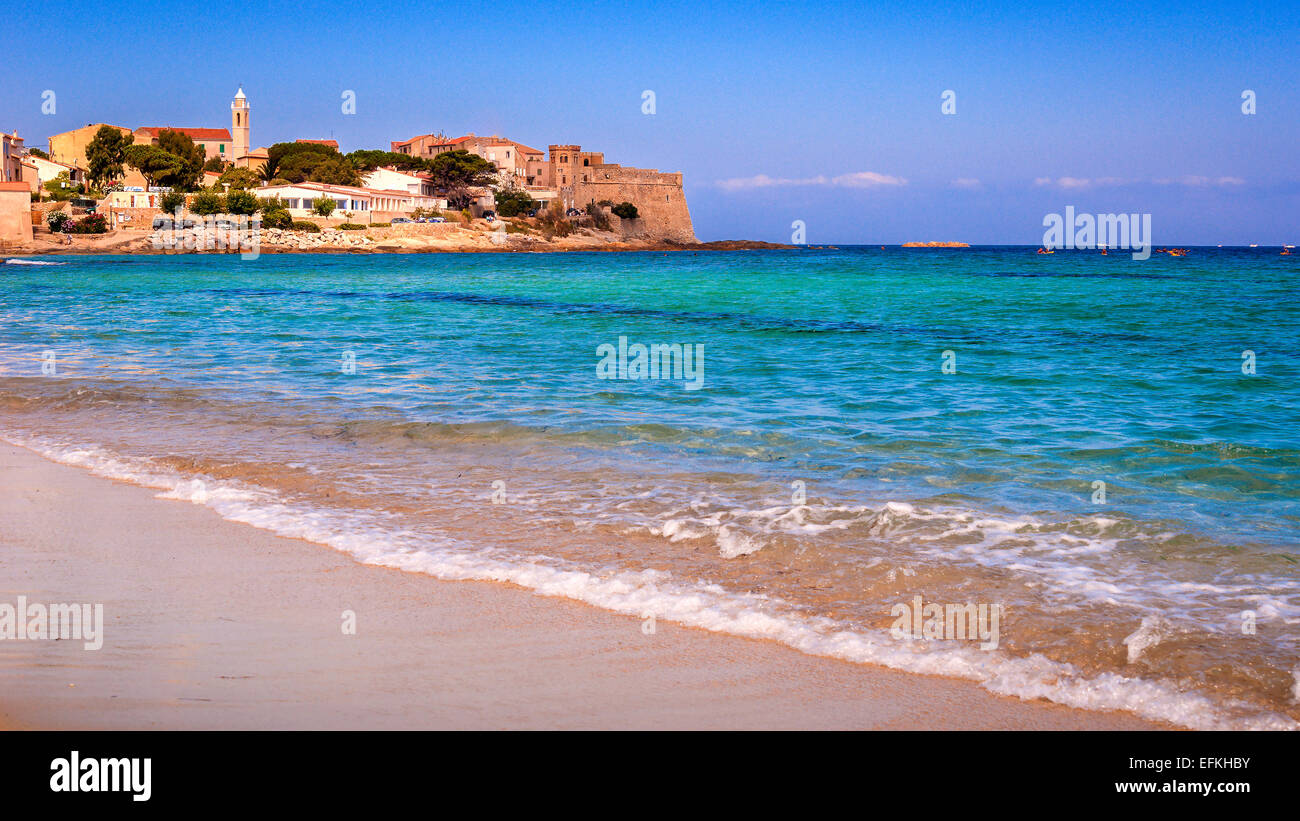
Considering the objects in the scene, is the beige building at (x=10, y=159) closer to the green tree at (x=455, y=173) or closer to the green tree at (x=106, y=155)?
the green tree at (x=106, y=155)

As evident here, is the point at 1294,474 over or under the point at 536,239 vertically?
under

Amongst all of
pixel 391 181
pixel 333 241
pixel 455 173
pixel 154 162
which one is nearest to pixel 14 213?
pixel 154 162

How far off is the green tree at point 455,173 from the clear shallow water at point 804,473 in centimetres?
9201

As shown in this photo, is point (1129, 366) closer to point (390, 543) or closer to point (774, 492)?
point (774, 492)

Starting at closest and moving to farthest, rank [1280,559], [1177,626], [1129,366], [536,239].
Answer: [1177,626], [1280,559], [1129,366], [536,239]

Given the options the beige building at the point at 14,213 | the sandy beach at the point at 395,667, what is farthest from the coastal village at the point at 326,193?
the sandy beach at the point at 395,667

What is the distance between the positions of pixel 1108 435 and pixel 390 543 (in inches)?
261

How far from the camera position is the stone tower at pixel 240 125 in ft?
362

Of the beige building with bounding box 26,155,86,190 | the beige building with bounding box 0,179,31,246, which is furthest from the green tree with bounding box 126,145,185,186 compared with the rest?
the beige building with bounding box 0,179,31,246

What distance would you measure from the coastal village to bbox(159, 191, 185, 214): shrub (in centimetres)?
11

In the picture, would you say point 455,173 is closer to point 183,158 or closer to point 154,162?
point 183,158
